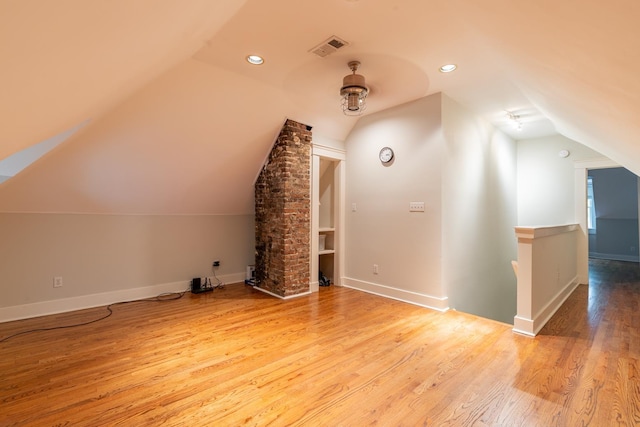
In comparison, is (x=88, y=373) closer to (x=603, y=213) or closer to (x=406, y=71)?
(x=406, y=71)

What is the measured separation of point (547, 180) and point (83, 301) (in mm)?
7352

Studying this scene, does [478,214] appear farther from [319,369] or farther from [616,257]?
[616,257]

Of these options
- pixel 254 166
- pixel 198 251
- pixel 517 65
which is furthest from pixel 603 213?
pixel 198 251

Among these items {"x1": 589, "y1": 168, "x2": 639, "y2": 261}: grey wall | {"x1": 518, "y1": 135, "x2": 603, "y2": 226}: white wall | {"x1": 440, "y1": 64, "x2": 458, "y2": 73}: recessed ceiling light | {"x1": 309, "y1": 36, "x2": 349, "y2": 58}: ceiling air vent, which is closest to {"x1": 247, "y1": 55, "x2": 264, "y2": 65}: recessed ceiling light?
{"x1": 309, "y1": 36, "x2": 349, "y2": 58}: ceiling air vent

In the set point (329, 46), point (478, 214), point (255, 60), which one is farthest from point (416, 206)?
point (255, 60)

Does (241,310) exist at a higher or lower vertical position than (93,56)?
lower

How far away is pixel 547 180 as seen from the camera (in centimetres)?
516

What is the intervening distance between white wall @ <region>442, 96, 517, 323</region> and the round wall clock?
730 millimetres

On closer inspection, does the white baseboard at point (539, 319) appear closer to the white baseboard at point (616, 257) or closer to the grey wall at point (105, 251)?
the grey wall at point (105, 251)

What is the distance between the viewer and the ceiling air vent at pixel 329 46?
96.8 inches

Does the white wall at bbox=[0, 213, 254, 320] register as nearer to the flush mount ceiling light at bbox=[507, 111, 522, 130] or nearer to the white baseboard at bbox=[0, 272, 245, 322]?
the white baseboard at bbox=[0, 272, 245, 322]

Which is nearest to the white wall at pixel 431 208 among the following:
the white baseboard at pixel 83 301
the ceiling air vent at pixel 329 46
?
the ceiling air vent at pixel 329 46

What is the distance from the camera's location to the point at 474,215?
13.6 feet

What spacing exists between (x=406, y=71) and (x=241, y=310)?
3.29 metres
